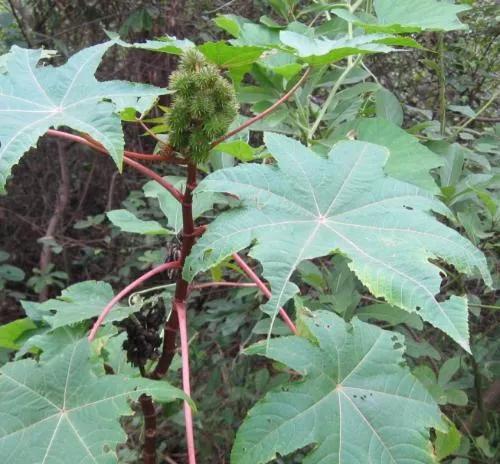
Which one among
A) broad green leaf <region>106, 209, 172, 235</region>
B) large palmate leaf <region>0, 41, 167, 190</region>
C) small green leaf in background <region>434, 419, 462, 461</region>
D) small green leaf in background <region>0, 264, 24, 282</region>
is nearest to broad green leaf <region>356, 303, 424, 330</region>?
small green leaf in background <region>434, 419, 462, 461</region>

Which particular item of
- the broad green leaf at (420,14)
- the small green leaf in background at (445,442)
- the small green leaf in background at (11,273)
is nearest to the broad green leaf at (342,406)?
the small green leaf in background at (445,442)

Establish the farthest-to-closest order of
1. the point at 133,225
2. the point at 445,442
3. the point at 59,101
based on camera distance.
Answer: the point at 133,225 < the point at 445,442 < the point at 59,101

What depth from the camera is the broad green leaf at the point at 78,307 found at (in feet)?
3.10

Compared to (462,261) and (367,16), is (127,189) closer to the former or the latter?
(367,16)

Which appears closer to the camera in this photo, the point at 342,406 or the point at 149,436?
the point at 342,406

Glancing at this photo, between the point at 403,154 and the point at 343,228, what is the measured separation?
1.01ft

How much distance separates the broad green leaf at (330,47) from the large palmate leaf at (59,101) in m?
0.24

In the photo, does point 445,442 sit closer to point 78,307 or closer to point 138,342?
point 138,342

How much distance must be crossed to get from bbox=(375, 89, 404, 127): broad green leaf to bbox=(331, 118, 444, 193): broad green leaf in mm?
317

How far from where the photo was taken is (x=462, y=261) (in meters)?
0.82

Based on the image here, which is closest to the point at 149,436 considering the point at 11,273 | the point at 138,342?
the point at 138,342

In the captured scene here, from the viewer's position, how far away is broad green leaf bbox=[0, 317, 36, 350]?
3.52 ft

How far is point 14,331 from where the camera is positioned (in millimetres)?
1084

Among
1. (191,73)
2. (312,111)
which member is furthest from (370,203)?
(312,111)
